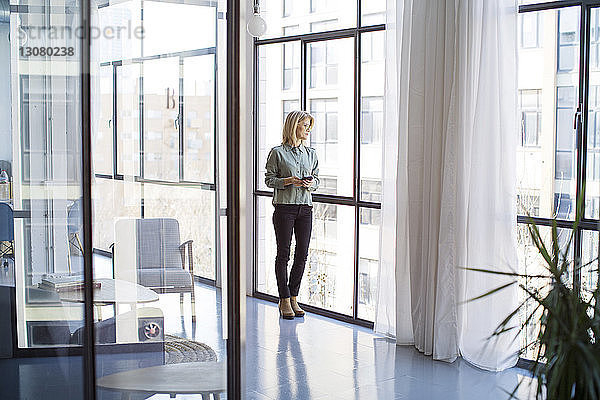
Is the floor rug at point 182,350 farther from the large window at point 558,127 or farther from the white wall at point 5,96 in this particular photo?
the large window at point 558,127

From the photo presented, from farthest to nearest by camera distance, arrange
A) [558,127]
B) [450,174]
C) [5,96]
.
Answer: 1. [450,174]
2. [558,127]
3. [5,96]

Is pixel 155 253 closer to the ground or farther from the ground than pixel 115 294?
farther from the ground

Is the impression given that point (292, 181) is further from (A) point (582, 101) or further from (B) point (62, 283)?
(B) point (62, 283)

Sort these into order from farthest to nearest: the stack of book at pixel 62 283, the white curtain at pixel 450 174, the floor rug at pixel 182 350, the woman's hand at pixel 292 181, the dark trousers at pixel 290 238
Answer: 1. the dark trousers at pixel 290 238
2. the woman's hand at pixel 292 181
3. the white curtain at pixel 450 174
4. the floor rug at pixel 182 350
5. the stack of book at pixel 62 283

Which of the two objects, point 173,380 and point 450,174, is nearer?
point 173,380

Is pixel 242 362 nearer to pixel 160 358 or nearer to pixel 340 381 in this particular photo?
pixel 160 358

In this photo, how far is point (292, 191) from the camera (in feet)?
19.3

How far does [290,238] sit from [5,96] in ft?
10.8

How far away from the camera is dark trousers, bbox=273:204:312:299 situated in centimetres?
595

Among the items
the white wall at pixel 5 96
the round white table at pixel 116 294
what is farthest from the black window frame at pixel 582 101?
the white wall at pixel 5 96

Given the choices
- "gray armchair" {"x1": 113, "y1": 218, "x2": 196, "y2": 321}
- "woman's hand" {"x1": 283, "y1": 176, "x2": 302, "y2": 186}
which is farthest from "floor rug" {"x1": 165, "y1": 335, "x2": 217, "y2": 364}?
"woman's hand" {"x1": 283, "y1": 176, "x2": 302, "y2": 186}

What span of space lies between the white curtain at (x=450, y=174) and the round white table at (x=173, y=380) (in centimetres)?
172

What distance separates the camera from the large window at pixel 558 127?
4.48m

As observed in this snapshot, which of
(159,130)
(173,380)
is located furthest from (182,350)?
(159,130)
